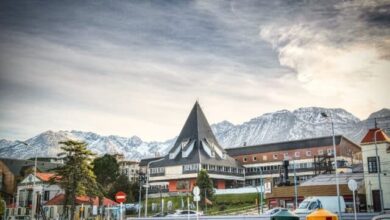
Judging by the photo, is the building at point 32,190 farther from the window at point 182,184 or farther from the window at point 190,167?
the window at point 190,167

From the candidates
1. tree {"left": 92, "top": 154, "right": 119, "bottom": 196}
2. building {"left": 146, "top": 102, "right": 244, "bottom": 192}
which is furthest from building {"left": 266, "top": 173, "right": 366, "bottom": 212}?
tree {"left": 92, "top": 154, "right": 119, "bottom": 196}

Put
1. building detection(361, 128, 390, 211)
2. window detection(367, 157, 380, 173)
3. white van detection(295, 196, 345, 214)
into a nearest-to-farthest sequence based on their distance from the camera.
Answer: white van detection(295, 196, 345, 214) < building detection(361, 128, 390, 211) < window detection(367, 157, 380, 173)

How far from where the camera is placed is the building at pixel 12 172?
8006cm

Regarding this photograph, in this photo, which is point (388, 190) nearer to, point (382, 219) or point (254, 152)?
point (382, 219)

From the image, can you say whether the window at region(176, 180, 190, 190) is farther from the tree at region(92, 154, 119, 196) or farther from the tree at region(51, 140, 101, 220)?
the tree at region(51, 140, 101, 220)

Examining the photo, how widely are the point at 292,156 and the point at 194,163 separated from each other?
69.8 ft

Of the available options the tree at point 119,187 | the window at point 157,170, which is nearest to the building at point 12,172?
the tree at point 119,187

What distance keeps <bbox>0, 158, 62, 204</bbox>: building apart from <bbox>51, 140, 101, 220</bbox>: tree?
120 feet

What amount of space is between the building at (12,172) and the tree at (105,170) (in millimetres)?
10867

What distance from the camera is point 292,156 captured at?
80125 mm

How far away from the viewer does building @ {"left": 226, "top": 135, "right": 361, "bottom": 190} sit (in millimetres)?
76000

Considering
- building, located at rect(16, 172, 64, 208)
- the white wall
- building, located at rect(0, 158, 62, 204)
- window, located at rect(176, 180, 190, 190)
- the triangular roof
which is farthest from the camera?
the triangular roof

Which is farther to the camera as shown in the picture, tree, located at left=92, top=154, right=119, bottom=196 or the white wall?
tree, located at left=92, top=154, right=119, bottom=196

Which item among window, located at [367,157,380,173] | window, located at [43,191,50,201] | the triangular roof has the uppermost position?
the triangular roof
